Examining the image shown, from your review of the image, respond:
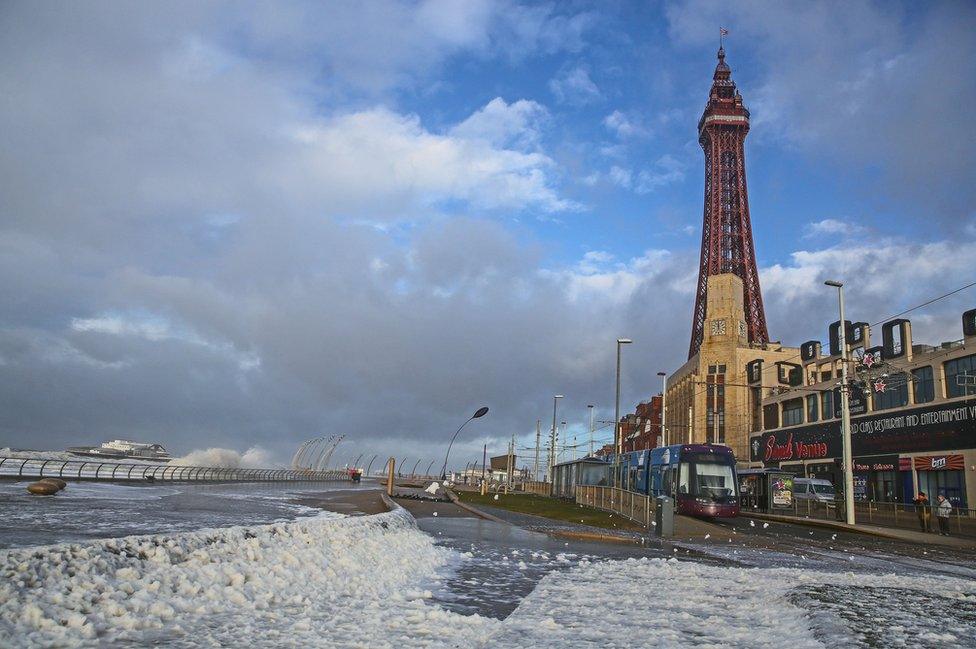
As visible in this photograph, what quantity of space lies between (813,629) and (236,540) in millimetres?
7255

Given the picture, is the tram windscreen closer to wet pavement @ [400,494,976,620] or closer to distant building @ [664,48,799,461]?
wet pavement @ [400,494,976,620]

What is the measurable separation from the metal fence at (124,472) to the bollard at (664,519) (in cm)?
2832

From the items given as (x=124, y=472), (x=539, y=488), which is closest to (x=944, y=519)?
(x=539, y=488)

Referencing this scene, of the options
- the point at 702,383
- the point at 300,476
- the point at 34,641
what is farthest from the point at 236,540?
the point at 702,383

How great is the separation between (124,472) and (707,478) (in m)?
41.5

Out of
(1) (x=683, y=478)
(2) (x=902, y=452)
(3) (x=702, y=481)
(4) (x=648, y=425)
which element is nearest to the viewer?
(3) (x=702, y=481)

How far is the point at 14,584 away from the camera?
6.15 m

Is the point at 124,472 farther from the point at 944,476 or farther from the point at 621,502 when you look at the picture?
the point at 944,476

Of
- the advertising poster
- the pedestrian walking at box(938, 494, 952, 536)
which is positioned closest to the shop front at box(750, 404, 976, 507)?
the advertising poster

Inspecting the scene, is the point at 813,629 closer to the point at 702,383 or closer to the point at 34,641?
the point at 34,641

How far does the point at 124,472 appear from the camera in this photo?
52.2 m

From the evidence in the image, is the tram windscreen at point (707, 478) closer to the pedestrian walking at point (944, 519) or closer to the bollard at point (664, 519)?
the pedestrian walking at point (944, 519)

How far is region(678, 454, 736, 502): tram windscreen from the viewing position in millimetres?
34969

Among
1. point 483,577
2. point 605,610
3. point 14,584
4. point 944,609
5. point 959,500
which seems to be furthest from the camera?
point 959,500
